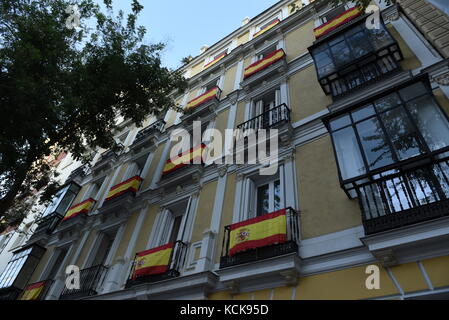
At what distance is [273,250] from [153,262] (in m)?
3.94

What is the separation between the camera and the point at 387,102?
7055 mm

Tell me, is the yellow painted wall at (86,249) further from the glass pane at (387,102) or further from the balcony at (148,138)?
the glass pane at (387,102)

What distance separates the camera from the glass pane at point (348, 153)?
6594 millimetres

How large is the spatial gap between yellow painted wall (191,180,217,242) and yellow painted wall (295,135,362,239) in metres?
3.11

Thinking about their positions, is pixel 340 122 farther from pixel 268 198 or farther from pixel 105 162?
pixel 105 162

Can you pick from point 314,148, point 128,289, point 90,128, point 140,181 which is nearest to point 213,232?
point 128,289

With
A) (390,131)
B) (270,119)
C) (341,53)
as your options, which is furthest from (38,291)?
(341,53)

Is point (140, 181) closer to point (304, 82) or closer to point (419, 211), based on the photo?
point (304, 82)

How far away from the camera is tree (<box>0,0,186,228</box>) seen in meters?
9.27

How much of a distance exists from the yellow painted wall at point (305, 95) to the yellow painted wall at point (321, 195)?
150 centimetres

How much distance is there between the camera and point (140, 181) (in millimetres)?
13445

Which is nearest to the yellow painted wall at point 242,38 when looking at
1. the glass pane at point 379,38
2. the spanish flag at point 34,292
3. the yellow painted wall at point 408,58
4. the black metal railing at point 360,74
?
the glass pane at point 379,38

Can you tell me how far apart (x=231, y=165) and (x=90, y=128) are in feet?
21.3

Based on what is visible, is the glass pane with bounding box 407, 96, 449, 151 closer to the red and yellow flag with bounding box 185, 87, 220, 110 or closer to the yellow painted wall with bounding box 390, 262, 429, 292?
the yellow painted wall with bounding box 390, 262, 429, 292
